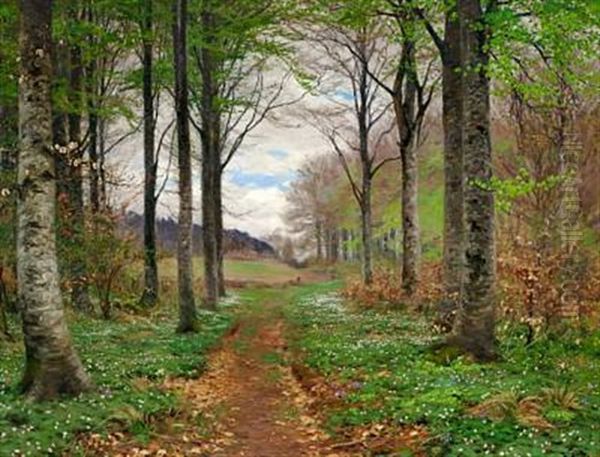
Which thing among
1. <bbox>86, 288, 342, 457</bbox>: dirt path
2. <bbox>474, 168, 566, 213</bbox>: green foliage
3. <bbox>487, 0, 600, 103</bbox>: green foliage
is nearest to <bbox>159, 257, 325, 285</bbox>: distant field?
<bbox>86, 288, 342, 457</bbox>: dirt path

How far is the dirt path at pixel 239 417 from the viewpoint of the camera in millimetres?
8953

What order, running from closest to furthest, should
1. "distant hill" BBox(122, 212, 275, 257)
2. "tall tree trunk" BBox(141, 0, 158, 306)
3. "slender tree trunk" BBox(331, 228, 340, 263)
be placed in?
1. "tall tree trunk" BBox(141, 0, 158, 306)
2. "distant hill" BBox(122, 212, 275, 257)
3. "slender tree trunk" BBox(331, 228, 340, 263)

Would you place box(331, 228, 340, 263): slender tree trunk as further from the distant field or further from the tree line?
the tree line

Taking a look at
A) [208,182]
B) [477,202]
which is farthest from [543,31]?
[208,182]

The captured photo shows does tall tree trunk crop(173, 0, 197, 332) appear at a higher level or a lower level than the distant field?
higher

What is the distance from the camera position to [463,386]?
33.7 feet

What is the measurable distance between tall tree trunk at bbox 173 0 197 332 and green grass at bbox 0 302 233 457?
2.64ft

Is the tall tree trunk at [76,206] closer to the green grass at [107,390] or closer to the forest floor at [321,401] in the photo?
the green grass at [107,390]

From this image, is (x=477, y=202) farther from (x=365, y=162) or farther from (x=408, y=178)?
(x=365, y=162)

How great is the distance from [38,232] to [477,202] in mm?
7852

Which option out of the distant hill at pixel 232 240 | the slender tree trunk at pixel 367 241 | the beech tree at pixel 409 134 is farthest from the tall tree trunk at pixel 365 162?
the distant hill at pixel 232 240

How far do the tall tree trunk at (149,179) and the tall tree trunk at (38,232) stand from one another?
13476 millimetres

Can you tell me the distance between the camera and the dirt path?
8953mm

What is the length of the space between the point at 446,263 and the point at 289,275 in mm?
53318
